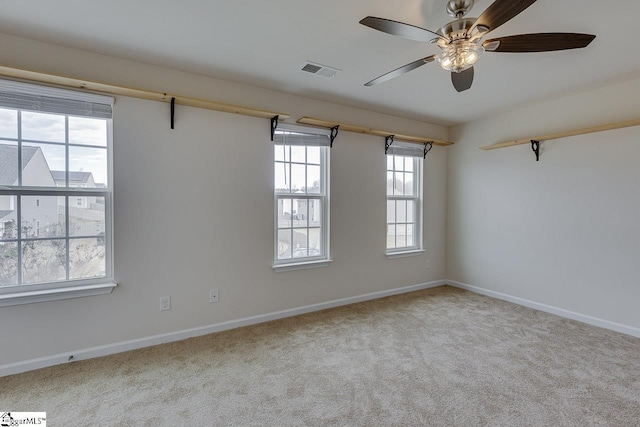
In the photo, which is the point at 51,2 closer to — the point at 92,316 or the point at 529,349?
the point at 92,316

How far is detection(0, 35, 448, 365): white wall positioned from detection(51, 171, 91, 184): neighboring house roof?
222 mm

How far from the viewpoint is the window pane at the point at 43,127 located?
2219mm

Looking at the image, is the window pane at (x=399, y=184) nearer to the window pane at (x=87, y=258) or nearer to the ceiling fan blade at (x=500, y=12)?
the ceiling fan blade at (x=500, y=12)

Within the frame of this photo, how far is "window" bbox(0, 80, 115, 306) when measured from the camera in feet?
7.14

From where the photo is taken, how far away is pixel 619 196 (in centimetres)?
294

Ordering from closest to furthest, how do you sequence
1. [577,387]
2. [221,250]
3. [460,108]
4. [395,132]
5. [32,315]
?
[577,387] → [32,315] → [221,250] → [460,108] → [395,132]

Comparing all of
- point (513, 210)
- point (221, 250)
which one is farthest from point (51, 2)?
point (513, 210)

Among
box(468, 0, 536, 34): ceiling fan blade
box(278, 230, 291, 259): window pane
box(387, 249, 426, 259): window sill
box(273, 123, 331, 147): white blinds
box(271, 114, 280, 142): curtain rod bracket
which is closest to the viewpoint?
box(468, 0, 536, 34): ceiling fan blade

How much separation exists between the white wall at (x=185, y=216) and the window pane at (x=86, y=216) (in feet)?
0.49

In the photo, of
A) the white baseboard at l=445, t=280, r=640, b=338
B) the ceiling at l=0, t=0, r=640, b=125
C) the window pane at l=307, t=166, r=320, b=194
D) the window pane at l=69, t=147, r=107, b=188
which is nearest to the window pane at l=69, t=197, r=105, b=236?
the window pane at l=69, t=147, r=107, b=188

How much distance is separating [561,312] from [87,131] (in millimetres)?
4953

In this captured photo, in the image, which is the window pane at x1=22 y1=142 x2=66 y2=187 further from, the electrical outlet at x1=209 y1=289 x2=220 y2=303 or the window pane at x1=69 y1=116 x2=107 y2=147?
the electrical outlet at x1=209 y1=289 x2=220 y2=303

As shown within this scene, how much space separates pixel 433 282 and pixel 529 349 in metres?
1.93

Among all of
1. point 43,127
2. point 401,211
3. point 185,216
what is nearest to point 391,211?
point 401,211
